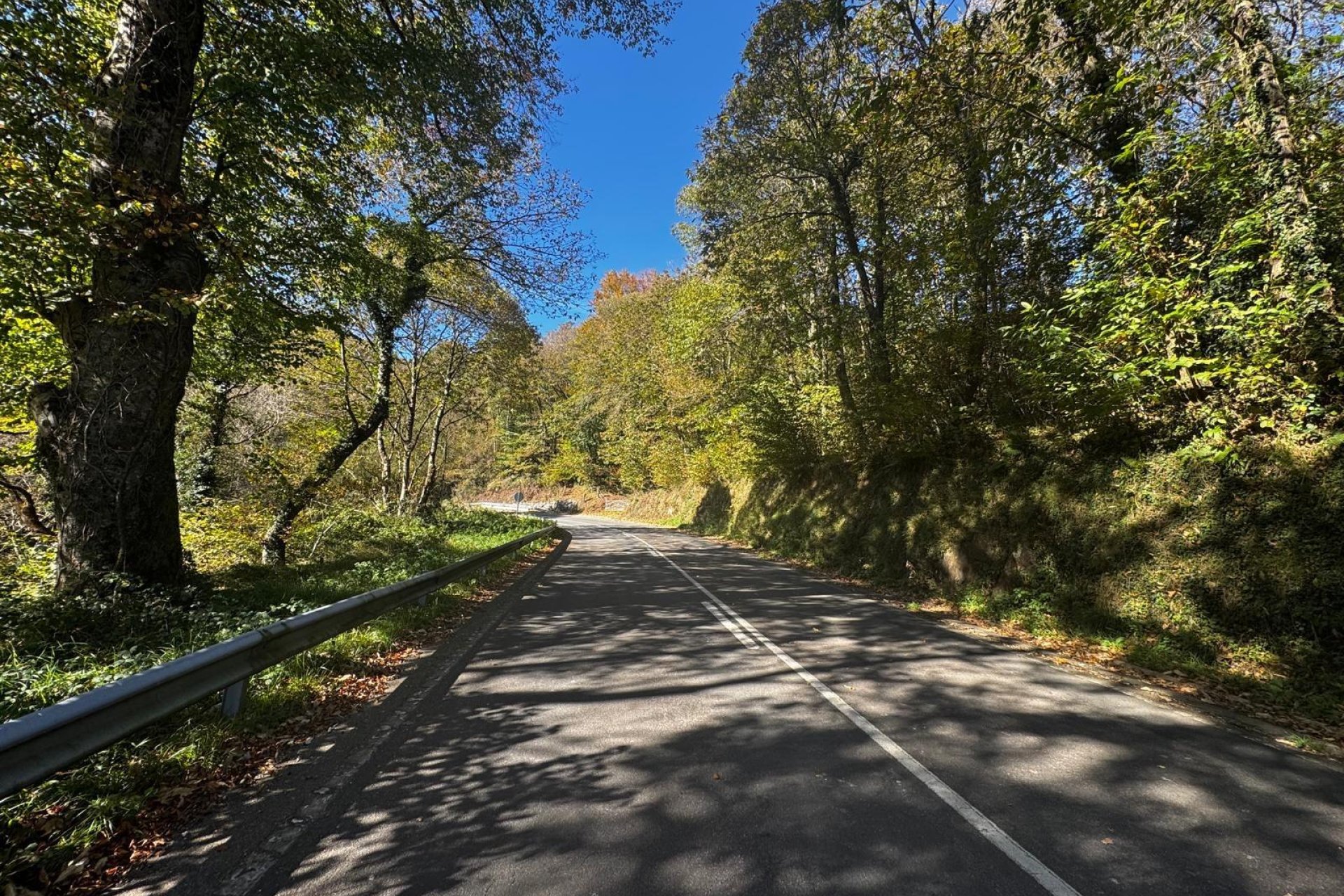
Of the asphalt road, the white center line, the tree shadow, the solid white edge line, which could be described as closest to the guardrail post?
the asphalt road

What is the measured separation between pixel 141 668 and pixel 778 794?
440cm

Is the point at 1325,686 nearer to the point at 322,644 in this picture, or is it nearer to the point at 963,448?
the point at 963,448

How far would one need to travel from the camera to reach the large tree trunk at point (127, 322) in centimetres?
500

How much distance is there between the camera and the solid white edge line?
6.34 meters

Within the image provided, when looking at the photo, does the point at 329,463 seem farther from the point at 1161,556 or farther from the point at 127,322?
the point at 1161,556

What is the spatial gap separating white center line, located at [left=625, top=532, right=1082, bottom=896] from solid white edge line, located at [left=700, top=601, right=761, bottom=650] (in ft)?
1.93

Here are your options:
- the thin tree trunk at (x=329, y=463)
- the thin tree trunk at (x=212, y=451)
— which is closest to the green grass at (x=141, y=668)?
the thin tree trunk at (x=329, y=463)

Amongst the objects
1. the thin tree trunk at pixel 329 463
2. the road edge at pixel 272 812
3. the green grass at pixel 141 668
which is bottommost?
the road edge at pixel 272 812

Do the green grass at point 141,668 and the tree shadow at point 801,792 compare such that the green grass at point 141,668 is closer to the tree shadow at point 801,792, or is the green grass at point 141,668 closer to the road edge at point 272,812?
the road edge at point 272,812

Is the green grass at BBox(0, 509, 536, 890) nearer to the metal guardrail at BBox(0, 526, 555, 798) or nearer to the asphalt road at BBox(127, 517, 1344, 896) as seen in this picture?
the metal guardrail at BBox(0, 526, 555, 798)

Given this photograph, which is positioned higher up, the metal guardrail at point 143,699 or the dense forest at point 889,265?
the dense forest at point 889,265

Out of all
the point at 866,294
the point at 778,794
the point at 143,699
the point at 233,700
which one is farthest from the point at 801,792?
the point at 866,294

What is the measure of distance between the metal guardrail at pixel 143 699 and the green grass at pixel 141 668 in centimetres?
32

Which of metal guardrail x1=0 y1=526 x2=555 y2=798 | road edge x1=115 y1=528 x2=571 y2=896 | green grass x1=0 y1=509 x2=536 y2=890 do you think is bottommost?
road edge x1=115 y1=528 x2=571 y2=896
